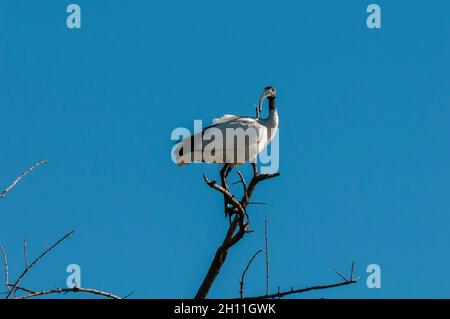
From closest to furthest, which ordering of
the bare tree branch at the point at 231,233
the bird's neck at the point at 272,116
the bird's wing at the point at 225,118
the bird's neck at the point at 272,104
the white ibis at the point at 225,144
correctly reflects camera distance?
the bare tree branch at the point at 231,233 < the white ibis at the point at 225,144 < the bird's wing at the point at 225,118 < the bird's neck at the point at 272,116 < the bird's neck at the point at 272,104

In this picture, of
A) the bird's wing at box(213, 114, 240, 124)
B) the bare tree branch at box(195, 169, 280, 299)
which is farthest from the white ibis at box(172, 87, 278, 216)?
the bare tree branch at box(195, 169, 280, 299)

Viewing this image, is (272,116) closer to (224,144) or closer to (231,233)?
(224,144)

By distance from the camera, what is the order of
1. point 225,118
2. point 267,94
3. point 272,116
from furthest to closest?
point 267,94 < point 272,116 < point 225,118

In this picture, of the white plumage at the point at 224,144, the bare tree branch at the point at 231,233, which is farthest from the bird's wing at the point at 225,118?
the bare tree branch at the point at 231,233

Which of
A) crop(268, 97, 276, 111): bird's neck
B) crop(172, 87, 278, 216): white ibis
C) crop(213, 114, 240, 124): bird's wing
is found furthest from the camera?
crop(268, 97, 276, 111): bird's neck

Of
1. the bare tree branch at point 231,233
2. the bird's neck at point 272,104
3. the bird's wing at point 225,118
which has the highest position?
the bird's neck at point 272,104

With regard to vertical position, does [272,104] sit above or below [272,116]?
above

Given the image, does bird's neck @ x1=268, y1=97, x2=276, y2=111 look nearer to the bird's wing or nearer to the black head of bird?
the black head of bird

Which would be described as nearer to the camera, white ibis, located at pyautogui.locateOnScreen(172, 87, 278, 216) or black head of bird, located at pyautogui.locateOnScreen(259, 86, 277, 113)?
white ibis, located at pyautogui.locateOnScreen(172, 87, 278, 216)

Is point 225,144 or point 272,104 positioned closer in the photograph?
point 225,144

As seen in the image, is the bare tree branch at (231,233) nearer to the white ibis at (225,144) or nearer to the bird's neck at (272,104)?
the white ibis at (225,144)

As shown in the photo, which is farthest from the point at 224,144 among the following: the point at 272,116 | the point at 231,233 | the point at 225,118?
the point at 231,233
